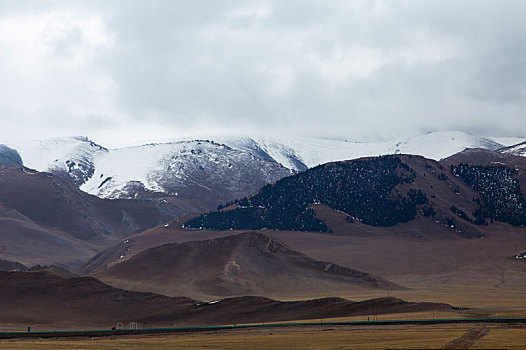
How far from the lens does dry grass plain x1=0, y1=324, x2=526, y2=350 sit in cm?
8644

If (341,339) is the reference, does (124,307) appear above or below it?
above

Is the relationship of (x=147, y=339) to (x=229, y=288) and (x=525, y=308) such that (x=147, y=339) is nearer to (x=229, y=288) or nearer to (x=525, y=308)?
(x=525, y=308)

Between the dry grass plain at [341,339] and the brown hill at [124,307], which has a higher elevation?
the brown hill at [124,307]

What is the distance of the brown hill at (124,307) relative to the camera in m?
149

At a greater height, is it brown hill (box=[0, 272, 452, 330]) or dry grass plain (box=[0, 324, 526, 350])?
brown hill (box=[0, 272, 452, 330])

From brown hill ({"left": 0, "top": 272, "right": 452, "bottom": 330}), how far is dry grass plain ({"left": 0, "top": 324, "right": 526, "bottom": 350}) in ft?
110

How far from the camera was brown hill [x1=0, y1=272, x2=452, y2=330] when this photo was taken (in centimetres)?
14925

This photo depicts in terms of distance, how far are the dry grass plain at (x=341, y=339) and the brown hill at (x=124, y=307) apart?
33.6 meters

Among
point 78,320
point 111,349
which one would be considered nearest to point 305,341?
point 111,349

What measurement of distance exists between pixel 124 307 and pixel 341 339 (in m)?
85.7

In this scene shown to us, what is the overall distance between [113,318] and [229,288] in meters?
34.7

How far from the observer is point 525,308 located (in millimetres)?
142875

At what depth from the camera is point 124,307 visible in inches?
6826

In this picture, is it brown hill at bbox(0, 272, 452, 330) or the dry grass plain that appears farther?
brown hill at bbox(0, 272, 452, 330)
